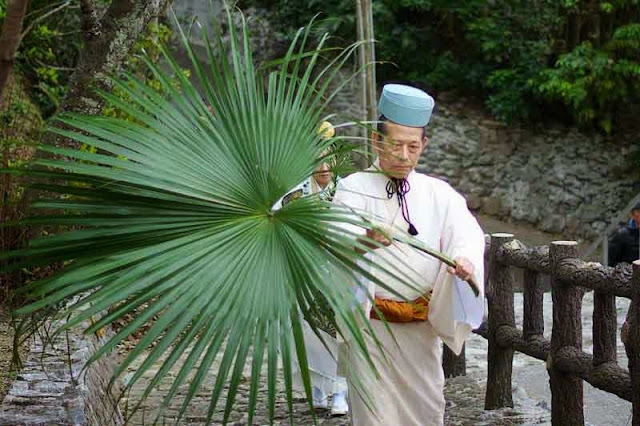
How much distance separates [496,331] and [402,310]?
6.97 ft

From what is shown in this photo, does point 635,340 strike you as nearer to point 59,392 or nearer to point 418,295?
point 418,295

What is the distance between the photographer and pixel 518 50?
55.6 ft

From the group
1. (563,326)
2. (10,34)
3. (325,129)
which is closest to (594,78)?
(563,326)

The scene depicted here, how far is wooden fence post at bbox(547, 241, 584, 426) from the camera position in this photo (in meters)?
4.77

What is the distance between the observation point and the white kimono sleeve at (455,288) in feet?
11.9

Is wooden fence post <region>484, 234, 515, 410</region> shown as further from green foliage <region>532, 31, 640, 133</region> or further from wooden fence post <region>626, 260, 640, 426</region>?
green foliage <region>532, 31, 640, 133</region>

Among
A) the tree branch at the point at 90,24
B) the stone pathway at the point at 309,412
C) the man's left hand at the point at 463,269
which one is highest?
the tree branch at the point at 90,24

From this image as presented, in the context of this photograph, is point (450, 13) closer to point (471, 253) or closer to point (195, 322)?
point (471, 253)

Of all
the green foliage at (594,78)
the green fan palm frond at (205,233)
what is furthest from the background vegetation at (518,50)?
the green fan palm frond at (205,233)

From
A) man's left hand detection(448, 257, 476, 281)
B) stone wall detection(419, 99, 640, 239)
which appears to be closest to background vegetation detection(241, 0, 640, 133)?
stone wall detection(419, 99, 640, 239)

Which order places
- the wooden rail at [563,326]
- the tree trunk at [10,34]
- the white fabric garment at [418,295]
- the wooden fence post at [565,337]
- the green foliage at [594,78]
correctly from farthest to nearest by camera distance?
1. the green foliage at [594,78]
2. the wooden fence post at [565,337]
3. the wooden rail at [563,326]
4. the tree trunk at [10,34]
5. the white fabric garment at [418,295]

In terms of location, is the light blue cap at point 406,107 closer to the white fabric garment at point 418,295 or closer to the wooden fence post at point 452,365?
the white fabric garment at point 418,295

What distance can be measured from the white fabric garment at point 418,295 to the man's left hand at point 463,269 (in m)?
0.20

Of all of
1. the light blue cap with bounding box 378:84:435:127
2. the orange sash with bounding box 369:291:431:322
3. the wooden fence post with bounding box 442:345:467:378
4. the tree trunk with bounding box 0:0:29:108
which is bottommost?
the wooden fence post with bounding box 442:345:467:378
